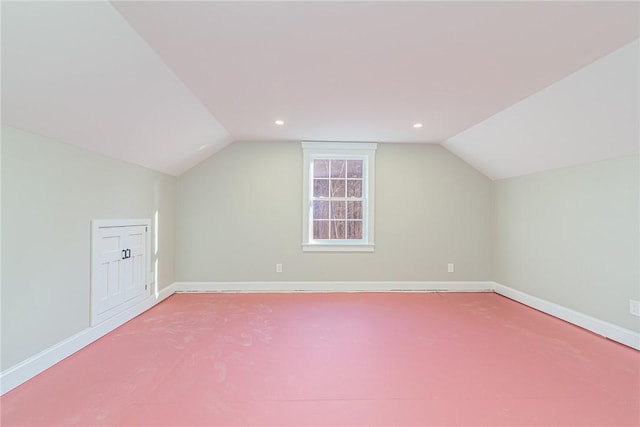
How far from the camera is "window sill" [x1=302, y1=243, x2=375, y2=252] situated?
15.0ft

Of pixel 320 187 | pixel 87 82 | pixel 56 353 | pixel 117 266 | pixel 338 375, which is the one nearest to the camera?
pixel 87 82

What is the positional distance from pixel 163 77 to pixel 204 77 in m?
0.29

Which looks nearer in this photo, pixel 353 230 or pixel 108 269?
pixel 108 269

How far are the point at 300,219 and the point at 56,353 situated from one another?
297 cm

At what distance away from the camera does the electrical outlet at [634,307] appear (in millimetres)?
2650

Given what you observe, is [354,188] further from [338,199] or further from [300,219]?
[300,219]

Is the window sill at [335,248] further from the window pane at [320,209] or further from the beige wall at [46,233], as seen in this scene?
the beige wall at [46,233]

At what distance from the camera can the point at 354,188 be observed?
4.73 metres

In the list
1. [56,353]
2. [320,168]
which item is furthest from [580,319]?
[56,353]

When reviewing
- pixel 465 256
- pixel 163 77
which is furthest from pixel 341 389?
pixel 465 256

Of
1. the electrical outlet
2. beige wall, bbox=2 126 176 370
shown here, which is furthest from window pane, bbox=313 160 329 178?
the electrical outlet

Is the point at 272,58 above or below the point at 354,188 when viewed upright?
Answer: above

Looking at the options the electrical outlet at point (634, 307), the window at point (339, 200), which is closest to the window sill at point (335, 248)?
the window at point (339, 200)

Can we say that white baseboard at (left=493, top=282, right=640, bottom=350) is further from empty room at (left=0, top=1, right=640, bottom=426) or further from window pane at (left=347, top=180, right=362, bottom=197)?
window pane at (left=347, top=180, right=362, bottom=197)
